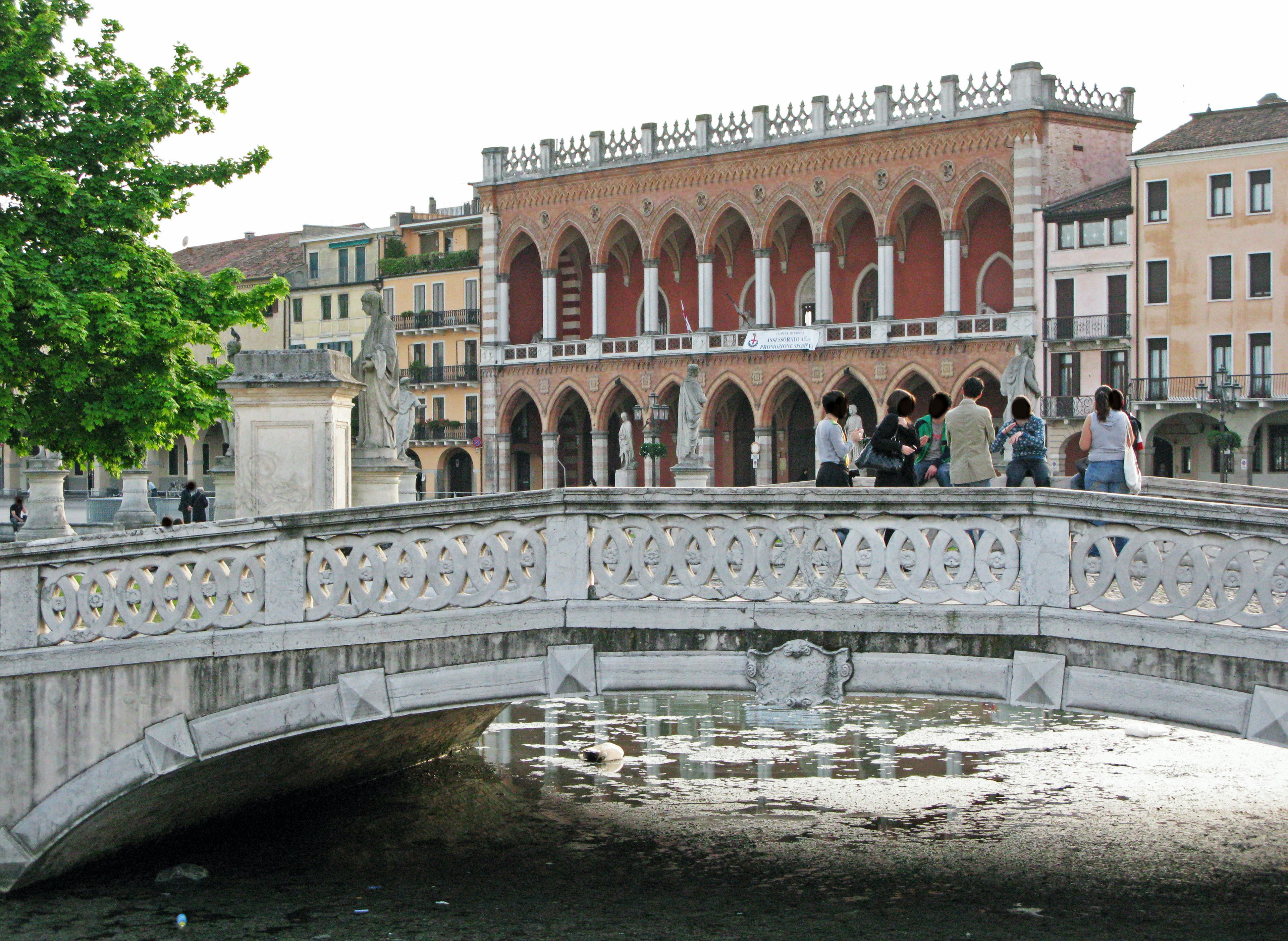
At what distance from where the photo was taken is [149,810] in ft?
37.2

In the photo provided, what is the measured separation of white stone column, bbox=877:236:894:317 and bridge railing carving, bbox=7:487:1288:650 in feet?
130

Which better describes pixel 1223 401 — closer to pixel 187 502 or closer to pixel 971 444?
pixel 187 502

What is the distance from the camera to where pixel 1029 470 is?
12.1 m

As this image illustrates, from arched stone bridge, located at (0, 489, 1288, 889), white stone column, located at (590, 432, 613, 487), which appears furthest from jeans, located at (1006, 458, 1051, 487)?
white stone column, located at (590, 432, 613, 487)

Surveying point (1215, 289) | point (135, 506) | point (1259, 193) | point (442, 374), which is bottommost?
point (135, 506)

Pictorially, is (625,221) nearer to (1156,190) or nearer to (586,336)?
(586,336)

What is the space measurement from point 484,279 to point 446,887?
48817 millimetres

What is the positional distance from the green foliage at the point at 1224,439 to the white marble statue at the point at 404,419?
26247 mm

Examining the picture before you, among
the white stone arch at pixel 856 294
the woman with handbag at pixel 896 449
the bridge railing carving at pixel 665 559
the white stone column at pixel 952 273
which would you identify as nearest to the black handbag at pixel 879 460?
the woman with handbag at pixel 896 449

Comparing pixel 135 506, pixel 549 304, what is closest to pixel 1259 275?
pixel 549 304

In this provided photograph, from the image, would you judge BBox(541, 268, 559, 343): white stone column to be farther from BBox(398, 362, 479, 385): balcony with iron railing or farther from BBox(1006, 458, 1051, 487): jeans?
BBox(1006, 458, 1051, 487): jeans

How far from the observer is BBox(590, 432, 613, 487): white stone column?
5588cm

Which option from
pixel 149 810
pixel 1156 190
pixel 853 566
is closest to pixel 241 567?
pixel 149 810

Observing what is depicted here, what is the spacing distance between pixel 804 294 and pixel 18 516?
85.3 ft
